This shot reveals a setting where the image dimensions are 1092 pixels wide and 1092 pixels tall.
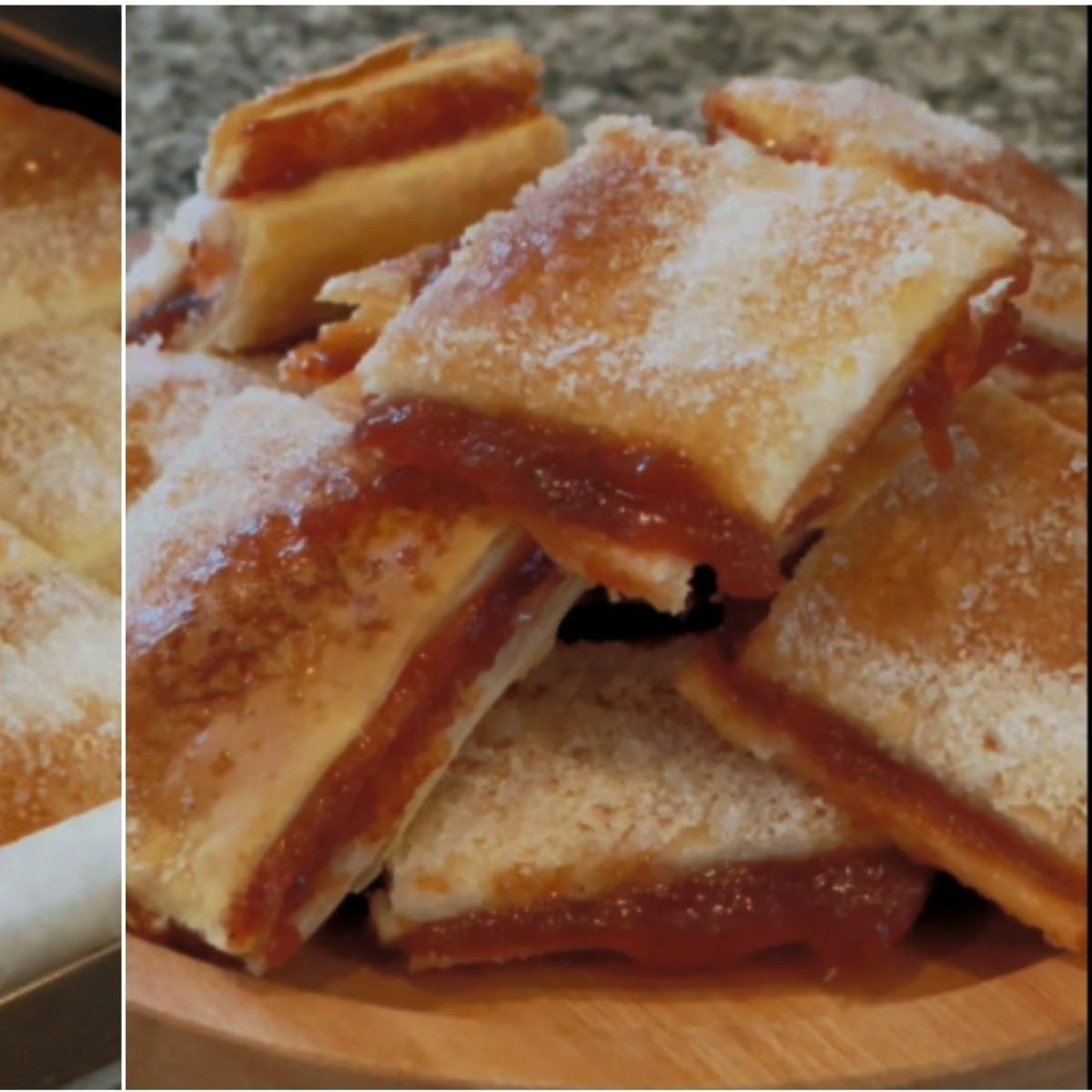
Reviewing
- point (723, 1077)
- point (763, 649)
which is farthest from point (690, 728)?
point (723, 1077)

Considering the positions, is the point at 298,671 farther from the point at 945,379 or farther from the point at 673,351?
the point at 945,379

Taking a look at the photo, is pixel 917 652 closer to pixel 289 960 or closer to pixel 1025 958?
pixel 1025 958

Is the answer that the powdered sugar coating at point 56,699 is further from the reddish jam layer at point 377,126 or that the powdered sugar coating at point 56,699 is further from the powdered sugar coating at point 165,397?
the reddish jam layer at point 377,126

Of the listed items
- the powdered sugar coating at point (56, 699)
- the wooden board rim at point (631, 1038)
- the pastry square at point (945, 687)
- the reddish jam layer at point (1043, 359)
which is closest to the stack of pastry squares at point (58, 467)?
the powdered sugar coating at point (56, 699)

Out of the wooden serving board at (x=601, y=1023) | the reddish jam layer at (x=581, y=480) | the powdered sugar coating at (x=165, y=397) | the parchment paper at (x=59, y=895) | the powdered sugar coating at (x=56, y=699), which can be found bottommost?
the wooden serving board at (x=601, y=1023)

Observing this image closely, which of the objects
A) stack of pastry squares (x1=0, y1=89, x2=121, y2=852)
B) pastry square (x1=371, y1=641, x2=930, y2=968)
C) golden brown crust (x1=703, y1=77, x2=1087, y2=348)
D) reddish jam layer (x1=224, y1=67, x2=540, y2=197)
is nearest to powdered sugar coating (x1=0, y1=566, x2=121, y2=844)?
stack of pastry squares (x1=0, y1=89, x2=121, y2=852)

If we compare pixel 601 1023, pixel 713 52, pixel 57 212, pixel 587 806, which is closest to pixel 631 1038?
pixel 601 1023
